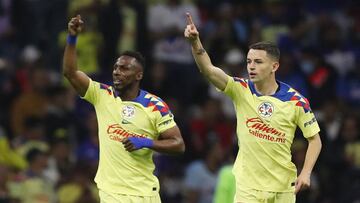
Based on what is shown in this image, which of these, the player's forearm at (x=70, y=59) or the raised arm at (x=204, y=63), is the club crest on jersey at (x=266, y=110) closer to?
the raised arm at (x=204, y=63)

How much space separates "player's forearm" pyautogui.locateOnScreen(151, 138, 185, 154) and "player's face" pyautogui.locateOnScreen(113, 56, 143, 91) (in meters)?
0.75

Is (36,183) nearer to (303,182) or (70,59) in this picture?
(70,59)

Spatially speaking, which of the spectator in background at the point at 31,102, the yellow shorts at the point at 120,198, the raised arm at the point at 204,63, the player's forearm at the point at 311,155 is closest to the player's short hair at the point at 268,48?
the raised arm at the point at 204,63

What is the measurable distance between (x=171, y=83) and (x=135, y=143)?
887 centimetres

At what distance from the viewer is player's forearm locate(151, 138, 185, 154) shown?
1325 centimetres

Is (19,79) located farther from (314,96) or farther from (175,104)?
(314,96)

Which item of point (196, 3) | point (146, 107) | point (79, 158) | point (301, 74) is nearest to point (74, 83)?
point (146, 107)

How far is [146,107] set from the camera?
44.5 feet

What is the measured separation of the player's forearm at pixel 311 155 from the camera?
13057 mm

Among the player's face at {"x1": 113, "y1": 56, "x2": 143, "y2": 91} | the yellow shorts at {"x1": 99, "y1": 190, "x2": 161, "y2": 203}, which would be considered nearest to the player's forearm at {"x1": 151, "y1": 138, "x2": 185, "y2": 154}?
the yellow shorts at {"x1": 99, "y1": 190, "x2": 161, "y2": 203}

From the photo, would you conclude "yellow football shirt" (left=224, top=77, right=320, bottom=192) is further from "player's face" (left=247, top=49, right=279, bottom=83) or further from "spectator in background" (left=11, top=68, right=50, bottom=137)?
"spectator in background" (left=11, top=68, right=50, bottom=137)

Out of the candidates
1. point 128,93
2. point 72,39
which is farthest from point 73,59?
point 128,93

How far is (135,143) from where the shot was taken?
1307cm

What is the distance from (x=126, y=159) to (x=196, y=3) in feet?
35.6
